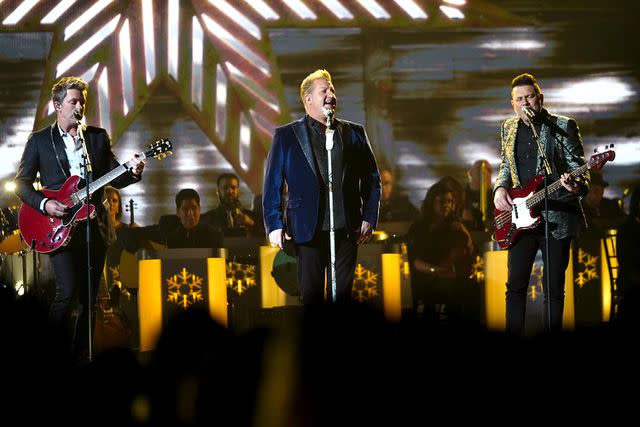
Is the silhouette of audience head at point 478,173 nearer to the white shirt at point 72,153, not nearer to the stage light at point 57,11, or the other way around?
the stage light at point 57,11

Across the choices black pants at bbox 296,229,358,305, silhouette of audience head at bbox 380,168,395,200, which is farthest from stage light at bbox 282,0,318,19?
black pants at bbox 296,229,358,305

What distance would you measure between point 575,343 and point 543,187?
3.66 m

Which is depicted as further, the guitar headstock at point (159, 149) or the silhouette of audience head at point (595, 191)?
the silhouette of audience head at point (595, 191)

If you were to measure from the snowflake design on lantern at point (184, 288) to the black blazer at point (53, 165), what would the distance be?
5.70 ft

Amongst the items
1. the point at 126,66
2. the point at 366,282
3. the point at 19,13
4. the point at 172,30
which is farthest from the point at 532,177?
the point at 19,13

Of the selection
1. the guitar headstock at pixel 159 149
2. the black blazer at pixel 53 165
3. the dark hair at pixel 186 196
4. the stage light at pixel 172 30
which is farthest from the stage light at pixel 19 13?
the guitar headstock at pixel 159 149

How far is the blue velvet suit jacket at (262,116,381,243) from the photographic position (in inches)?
205

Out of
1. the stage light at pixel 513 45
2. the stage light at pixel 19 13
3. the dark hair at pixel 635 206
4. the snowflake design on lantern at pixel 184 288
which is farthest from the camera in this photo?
the stage light at pixel 513 45

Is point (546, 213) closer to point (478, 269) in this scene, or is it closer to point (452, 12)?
point (478, 269)

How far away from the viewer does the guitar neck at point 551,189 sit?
5473 millimetres

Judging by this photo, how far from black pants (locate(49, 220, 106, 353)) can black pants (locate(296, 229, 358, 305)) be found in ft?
4.18

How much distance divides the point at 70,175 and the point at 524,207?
274cm

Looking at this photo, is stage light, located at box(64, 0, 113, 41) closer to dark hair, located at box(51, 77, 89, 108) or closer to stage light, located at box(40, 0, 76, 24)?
stage light, located at box(40, 0, 76, 24)

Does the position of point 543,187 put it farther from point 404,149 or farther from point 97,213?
point 404,149
